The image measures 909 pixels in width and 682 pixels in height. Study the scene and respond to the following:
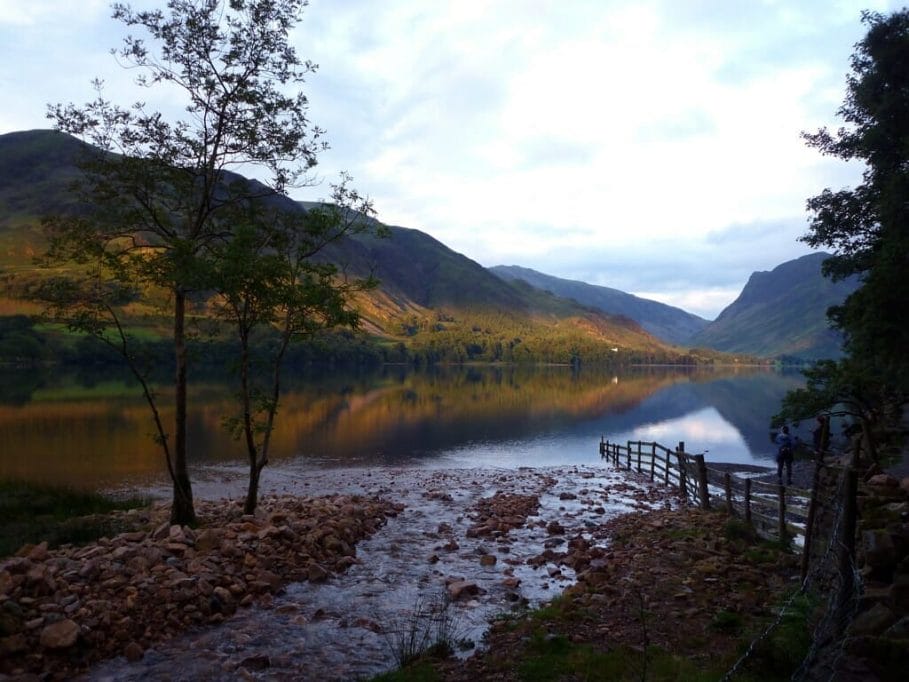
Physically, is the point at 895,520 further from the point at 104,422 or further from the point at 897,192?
the point at 104,422

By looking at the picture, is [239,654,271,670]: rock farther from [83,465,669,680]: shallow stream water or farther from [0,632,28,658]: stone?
[0,632,28,658]: stone

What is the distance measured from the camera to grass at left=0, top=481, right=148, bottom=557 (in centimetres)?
1711

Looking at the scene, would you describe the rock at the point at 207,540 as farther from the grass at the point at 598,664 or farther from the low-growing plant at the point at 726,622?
the low-growing plant at the point at 726,622

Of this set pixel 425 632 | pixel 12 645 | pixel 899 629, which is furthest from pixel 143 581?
pixel 899 629

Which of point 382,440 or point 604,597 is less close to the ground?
point 604,597

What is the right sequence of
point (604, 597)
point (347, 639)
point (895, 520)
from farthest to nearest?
point (604, 597) → point (347, 639) → point (895, 520)

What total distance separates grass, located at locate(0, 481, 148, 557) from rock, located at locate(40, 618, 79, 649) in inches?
228

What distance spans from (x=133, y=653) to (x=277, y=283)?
1058 centimetres

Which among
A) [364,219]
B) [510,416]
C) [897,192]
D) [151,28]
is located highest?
[151,28]

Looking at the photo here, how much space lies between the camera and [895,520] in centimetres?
1121

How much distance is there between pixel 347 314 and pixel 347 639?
9747 mm

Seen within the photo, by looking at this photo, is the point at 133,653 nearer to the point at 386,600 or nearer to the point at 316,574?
the point at 316,574

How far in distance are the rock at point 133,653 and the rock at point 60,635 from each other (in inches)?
37.4

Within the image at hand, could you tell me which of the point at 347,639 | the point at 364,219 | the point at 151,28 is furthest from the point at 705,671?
the point at 151,28
